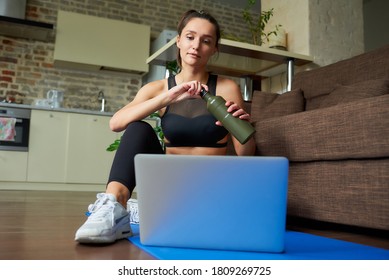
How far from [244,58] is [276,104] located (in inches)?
44.1

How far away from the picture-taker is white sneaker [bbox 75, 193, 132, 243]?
1037 millimetres

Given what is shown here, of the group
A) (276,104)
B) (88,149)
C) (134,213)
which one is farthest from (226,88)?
(88,149)

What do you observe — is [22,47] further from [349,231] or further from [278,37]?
[349,231]

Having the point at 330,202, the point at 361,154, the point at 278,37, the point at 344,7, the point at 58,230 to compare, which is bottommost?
the point at 58,230

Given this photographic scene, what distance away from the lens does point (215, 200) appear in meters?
0.95

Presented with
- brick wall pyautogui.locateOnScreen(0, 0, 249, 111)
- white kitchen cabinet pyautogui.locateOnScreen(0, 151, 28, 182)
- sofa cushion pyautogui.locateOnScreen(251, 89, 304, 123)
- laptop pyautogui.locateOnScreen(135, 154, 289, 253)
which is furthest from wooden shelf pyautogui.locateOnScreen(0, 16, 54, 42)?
laptop pyautogui.locateOnScreen(135, 154, 289, 253)

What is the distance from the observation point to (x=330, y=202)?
4.85ft

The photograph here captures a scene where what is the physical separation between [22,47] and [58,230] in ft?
13.3

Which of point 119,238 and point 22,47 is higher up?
point 22,47

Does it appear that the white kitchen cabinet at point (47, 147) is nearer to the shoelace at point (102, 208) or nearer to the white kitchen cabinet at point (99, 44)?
the white kitchen cabinet at point (99, 44)

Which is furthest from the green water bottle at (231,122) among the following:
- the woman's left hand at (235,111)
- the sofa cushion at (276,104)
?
the sofa cushion at (276,104)

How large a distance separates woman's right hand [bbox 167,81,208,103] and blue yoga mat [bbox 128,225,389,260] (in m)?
0.48

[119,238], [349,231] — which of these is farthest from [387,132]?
[119,238]
